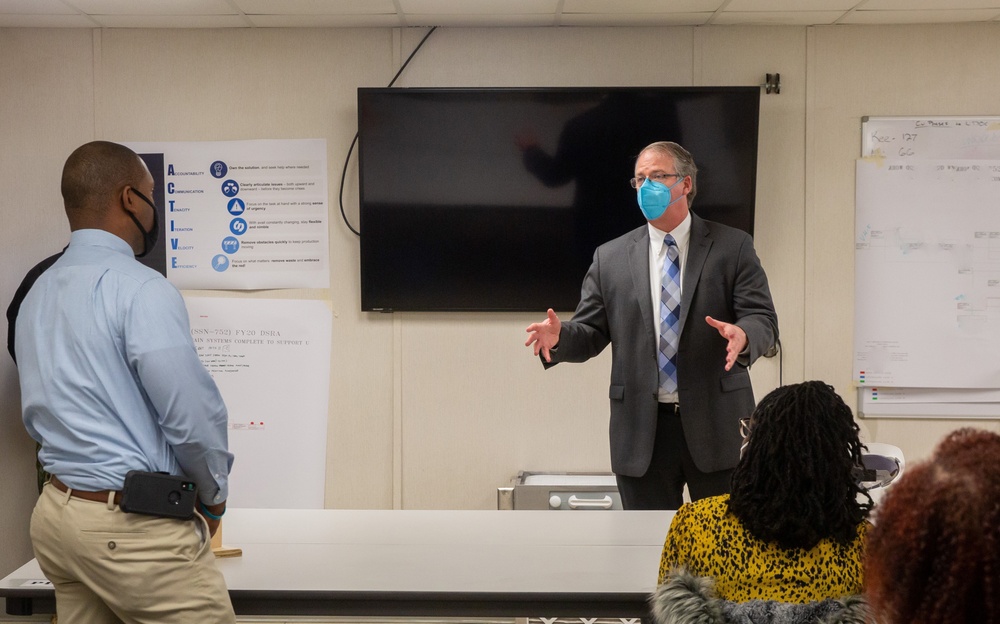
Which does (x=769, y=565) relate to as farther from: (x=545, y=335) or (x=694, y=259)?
(x=694, y=259)

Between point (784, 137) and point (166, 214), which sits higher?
point (784, 137)

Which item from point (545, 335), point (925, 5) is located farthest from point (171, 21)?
point (925, 5)

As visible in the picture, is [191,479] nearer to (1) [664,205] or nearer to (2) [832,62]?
(1) [664,205]

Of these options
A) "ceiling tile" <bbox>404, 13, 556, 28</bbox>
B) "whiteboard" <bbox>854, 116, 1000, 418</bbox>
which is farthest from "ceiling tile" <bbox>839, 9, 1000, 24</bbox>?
"ceiling tile" <bbox>404, 13, 556, 28</bbox>

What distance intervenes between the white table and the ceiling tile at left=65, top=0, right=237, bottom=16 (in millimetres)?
2077

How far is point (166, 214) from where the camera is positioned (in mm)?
3773

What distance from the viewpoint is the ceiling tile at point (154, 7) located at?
133 inches

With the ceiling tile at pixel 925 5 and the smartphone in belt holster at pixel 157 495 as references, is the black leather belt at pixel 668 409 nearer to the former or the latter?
the smartphone in belt holster at pixel 157 495

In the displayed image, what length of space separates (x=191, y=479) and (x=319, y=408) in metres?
2.11

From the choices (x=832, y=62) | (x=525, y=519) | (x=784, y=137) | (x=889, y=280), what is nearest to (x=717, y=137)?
Result: (x=784, y=137)

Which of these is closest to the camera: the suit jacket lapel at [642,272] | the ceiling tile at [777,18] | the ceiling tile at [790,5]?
the suit jacket lapel at [642,272]

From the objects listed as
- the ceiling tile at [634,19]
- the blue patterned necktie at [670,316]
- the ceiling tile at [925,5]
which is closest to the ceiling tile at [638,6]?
the ceiling tile at [634,19]

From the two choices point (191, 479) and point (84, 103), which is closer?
point (191, 479)

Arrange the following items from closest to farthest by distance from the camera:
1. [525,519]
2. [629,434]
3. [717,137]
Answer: [525,519] < [629,434] < [717,137]
